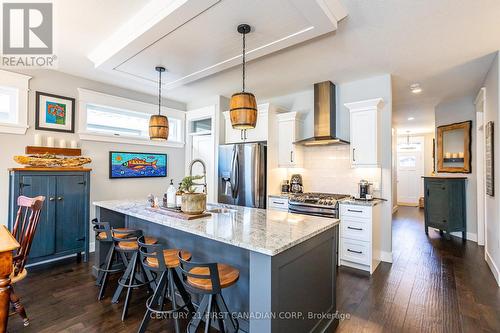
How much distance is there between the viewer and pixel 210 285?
67.7 inches

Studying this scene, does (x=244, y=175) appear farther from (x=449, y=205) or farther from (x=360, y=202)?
(x=449, y=205)

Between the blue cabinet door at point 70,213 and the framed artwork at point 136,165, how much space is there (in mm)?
771

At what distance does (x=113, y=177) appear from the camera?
447cm

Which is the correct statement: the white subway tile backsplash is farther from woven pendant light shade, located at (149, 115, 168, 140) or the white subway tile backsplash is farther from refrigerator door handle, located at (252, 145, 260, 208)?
woven pendant light shade, located at (149, 115, 168, 140)

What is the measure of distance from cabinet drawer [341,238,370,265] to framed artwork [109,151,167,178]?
3714 millimetres

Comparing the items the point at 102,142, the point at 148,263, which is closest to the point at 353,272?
the point at 148,263

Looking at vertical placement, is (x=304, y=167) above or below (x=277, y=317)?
above

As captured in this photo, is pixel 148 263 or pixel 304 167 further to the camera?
pixel 304 167

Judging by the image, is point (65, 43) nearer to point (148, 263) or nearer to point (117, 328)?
point (148, 263)

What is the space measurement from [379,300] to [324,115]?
2.70 meters

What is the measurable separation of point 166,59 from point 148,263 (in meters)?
2.42

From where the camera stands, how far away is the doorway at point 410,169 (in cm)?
973

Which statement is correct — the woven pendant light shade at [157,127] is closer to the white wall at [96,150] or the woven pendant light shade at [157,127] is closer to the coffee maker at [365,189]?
the white wall at [96,150]

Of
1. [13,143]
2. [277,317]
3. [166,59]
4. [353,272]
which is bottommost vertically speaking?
[353,272]
